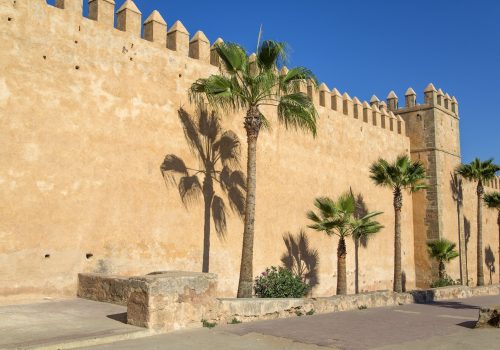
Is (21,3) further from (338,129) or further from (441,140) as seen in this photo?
(441,140)

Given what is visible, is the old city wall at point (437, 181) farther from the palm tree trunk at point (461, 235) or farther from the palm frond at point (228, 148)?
the palm frond at point (228, 148)

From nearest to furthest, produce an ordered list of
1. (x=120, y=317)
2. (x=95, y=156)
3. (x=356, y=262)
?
(x=120, y=317) → (x=95, y=156) → (x=356, y=262)

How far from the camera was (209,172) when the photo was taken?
47.7 feet

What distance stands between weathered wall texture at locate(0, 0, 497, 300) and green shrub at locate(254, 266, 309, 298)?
81 centimetres

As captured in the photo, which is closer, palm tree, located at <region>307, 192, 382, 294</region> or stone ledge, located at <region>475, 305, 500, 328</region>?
stone ledge, located at <region>475, 305, 500, 328</region>

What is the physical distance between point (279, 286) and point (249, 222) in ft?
9.44

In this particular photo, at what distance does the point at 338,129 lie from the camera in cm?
1994

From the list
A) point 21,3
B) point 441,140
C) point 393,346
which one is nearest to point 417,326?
point 393,346

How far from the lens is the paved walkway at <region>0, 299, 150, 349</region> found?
6746mm

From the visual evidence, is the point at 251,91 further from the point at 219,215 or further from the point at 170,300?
the point at 170,300

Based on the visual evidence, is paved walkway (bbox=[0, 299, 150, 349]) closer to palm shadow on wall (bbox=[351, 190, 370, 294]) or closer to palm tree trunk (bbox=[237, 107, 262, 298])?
palm tree trunk (bbox=[237, 107, 262, 298])

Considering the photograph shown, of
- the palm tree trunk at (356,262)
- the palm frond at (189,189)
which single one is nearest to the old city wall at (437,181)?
the palm tree trunk at (356,262)

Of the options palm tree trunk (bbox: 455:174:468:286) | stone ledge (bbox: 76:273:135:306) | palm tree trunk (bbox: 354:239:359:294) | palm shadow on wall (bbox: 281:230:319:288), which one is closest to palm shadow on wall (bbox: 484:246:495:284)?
palm tree trunk (bbox: 455:174:468:286)

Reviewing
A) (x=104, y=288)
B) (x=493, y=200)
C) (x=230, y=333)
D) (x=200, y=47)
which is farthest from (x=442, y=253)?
(x=230, y=333)
